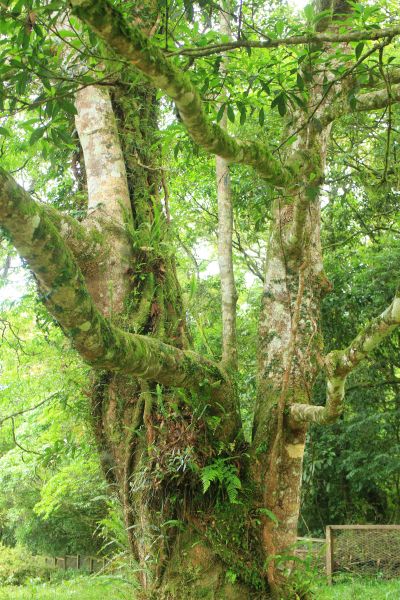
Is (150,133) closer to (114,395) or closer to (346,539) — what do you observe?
(114,395)

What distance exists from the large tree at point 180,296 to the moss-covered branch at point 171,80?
0.04ft

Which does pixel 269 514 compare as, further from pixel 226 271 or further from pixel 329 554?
pixel 329 554

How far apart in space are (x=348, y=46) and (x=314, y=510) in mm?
10274

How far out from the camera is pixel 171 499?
11.7ft

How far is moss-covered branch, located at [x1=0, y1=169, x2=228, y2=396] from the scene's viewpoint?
2.41 m

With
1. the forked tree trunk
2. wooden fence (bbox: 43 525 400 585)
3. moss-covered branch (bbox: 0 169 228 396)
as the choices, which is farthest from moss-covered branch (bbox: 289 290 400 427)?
wooden fence (bbox: 43 525 400 585)

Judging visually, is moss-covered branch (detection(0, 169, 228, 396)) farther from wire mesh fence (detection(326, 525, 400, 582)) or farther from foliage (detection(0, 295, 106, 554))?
wire mesh fence (detection(326, 525, 400, 582))

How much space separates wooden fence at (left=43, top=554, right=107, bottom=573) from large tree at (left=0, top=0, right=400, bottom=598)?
52.7 ft

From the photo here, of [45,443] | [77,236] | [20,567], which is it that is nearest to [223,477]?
[77,236]

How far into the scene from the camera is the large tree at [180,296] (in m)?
2.80

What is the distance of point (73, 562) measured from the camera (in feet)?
62.3

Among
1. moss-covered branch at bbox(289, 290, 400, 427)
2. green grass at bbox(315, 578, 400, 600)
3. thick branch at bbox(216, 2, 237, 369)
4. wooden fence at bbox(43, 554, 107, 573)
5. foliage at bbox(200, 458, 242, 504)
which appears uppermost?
thick branch at bbox(216, 2, 237, 369)

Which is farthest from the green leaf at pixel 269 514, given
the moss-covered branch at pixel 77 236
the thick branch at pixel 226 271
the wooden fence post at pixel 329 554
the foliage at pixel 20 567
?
the foliage at pixel 20 567

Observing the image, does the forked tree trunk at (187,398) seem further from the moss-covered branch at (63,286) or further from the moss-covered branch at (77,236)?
the moss-covered branch at (63,286)
